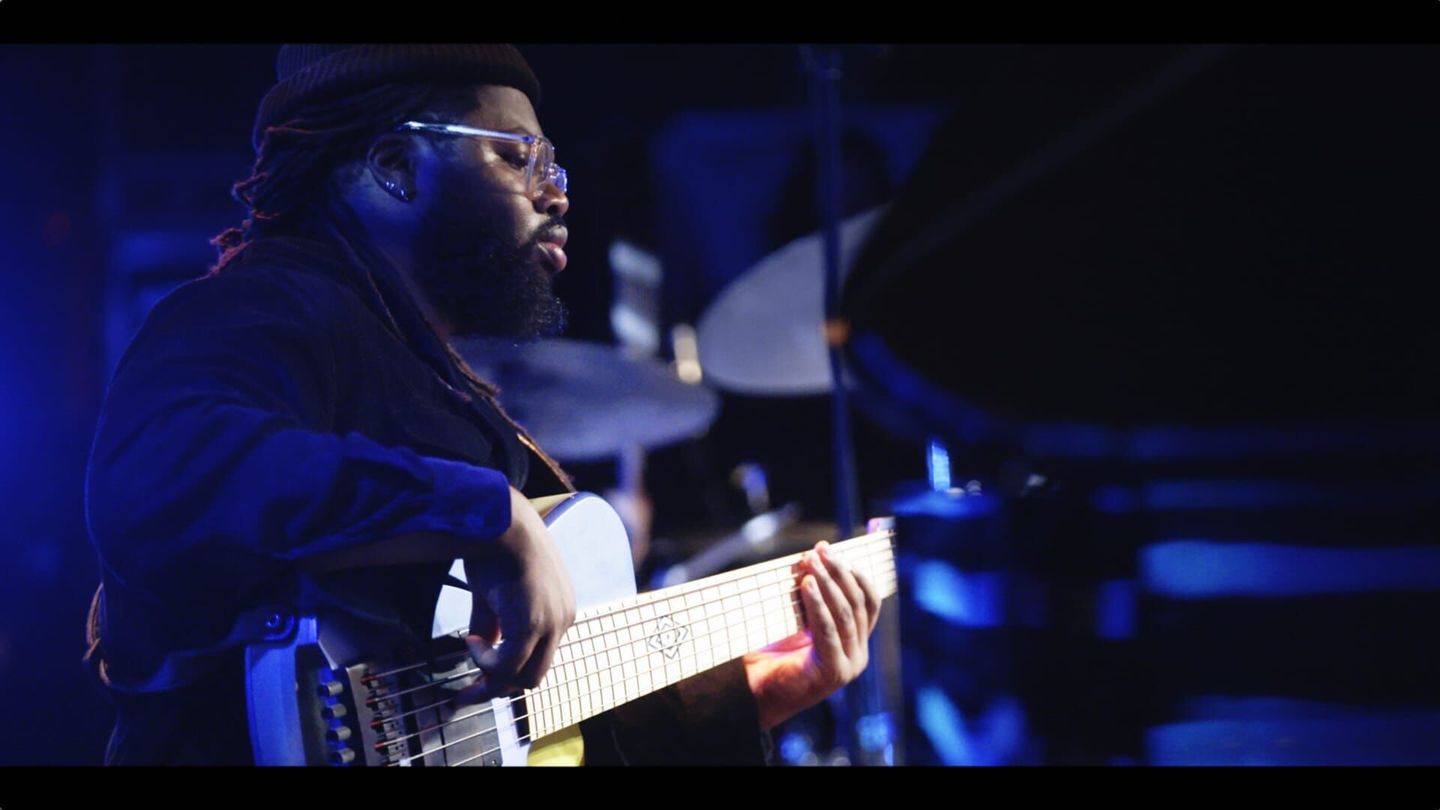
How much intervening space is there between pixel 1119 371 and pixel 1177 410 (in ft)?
0.36

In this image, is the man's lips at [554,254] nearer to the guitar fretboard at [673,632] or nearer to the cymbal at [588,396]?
the cymbal at [588,396]

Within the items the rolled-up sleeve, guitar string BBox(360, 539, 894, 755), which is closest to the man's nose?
the rolled-up sleeve

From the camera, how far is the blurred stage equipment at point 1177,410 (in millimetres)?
1229

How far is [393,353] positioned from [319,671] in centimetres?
40

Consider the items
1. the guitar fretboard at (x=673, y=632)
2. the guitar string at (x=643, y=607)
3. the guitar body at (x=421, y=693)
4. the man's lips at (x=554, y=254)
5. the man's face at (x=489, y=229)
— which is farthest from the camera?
the man's lips at (x=554, y=254)

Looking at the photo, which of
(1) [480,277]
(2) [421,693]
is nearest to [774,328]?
(1) [480,277]

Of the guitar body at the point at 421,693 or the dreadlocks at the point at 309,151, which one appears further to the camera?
the dreadlocks at the point at 309,151

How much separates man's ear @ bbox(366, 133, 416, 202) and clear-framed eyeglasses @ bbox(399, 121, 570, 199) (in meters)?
0.02

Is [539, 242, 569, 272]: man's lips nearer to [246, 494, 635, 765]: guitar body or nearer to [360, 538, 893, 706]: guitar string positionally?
[246, 494, 635, 765]: guitar body

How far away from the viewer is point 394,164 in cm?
147

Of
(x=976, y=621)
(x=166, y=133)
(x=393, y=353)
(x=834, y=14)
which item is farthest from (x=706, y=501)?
(x=166, y=133)

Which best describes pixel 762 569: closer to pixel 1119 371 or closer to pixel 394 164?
pixel 1119 371

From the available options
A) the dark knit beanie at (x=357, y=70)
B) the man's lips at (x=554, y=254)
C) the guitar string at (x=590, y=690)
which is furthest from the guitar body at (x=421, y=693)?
the dark knit beanie at (x=357, y=70)

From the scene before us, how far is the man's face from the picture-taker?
149cm
